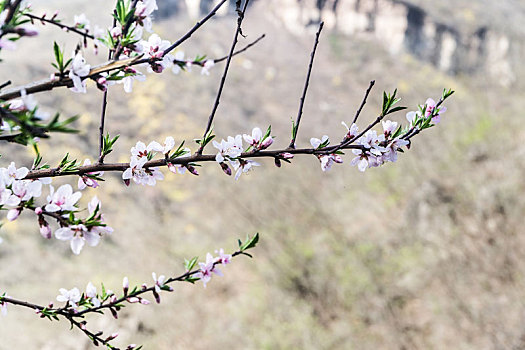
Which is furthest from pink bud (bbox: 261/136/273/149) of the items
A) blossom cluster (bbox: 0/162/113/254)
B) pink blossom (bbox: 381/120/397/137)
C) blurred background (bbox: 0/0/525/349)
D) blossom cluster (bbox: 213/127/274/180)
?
blurred background (bbox: 0/0/525/349)

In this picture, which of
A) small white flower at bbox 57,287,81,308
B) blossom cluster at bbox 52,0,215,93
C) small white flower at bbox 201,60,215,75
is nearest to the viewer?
blossom cluster at bbox 52,0,215,93

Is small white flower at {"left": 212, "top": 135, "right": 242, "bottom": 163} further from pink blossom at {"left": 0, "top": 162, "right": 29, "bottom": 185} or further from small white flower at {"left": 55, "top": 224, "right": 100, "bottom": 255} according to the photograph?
pink blossom at {"left": 0, "top": 162, "right": 29, "bottom": 185}

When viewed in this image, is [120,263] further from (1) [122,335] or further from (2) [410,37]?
(2) [410,37]

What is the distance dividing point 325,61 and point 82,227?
3545cm

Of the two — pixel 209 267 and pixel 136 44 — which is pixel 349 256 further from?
pixel 136 44

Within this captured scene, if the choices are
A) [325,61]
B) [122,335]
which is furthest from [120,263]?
[325,61]

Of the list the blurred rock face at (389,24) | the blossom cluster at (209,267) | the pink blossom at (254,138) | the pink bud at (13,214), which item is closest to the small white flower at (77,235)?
the pink bud at (13,214)

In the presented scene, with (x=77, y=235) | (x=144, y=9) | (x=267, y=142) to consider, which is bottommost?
(x=77, y=235)

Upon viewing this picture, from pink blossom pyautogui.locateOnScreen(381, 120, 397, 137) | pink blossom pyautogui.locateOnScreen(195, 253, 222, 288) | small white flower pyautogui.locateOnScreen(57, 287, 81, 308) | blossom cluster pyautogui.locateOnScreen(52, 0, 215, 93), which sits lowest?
small white flower pyautogui.locateOnScreen(57, 287, 81, 308)

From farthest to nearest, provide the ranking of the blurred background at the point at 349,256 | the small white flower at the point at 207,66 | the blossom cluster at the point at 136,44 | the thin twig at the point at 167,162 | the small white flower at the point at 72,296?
the blurred background at the point at 349,256 < the small white flower at the point at 207,66 < the small white flower at the point at 72,296 < the thin twig at the point at 167,162 < the blossom cluster at the point at 136,44

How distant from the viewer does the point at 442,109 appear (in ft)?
4.15

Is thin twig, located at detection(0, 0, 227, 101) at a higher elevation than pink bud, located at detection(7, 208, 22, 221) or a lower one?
higher

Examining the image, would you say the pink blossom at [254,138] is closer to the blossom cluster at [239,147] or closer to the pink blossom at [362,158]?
the blossom cluster at [239,147]

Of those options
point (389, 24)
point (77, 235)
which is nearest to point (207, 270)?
point (77, 235)
